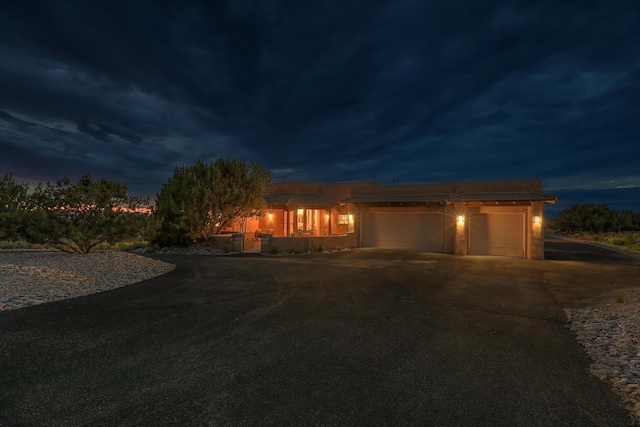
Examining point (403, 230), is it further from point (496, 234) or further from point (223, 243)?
point (223, 243)

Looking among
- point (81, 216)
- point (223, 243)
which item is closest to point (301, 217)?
point (223, 243)

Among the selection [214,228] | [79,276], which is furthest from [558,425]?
[214,228]

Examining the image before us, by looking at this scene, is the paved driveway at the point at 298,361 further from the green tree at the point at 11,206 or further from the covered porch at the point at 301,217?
the covered porch at the point at 301,217

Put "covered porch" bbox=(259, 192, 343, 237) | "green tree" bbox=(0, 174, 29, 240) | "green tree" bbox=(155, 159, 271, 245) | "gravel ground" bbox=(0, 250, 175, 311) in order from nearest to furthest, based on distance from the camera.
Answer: "gravel ground" bbox=(0, 250, 175, 311), "green tree" bbox=(0, 174, 29, 240), "green tree" bbox=(155, 159, 271, 245), "covered porch" bbox=(259, 192, 343, 237)

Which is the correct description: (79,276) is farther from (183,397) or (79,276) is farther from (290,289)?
(183,397)

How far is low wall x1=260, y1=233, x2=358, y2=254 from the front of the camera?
17000 millimetres

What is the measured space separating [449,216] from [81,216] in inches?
677

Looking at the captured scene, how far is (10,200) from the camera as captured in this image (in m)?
10.8

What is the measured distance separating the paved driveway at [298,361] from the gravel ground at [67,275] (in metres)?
0.86

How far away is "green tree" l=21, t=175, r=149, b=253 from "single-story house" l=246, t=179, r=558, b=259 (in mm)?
6980

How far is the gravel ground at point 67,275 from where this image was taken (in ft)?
23.7

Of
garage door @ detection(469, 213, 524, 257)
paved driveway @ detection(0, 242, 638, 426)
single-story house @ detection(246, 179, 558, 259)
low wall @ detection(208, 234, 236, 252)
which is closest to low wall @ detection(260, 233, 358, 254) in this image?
single-story house @ detection(246, 179, 558, 259)

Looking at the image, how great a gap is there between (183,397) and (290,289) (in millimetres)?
5102

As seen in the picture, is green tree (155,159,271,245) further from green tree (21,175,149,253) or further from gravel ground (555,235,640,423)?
gravel ground (555,235,640,423)
